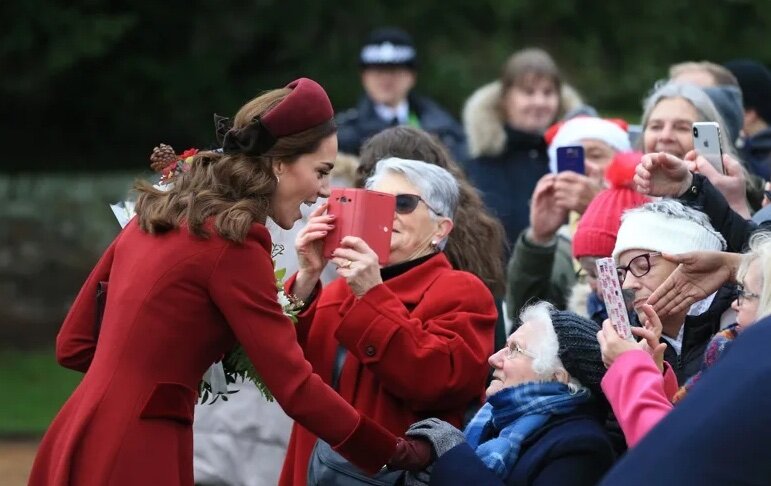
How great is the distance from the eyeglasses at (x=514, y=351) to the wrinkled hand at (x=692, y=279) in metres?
0.39

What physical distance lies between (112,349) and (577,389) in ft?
4.08

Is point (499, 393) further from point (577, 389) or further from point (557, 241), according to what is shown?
point (557, 241)

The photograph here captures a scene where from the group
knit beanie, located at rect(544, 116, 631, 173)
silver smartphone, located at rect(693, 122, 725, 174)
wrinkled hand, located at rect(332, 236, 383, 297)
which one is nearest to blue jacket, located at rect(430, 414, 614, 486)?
wrinkled hand, located at rect(332, 236, 383, 297)

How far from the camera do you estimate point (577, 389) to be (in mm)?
3855

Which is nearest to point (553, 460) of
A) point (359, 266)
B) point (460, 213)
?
point (359, 266)

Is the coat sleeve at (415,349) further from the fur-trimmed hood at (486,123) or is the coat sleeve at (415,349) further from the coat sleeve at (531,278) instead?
the fur-trimmed hood at (486,123)

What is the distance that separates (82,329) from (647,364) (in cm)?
162

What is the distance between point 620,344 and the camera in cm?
349

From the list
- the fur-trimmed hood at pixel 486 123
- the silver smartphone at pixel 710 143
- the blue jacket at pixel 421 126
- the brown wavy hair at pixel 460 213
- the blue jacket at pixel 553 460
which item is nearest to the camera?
the blue jacket at pixel 553 460

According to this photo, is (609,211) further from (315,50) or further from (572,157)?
(315,50)

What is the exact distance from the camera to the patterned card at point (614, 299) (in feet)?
11.6

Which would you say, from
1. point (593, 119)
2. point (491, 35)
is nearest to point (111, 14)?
point (491, 35)

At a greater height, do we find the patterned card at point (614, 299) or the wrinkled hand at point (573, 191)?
the patterned card at point (614, 299)

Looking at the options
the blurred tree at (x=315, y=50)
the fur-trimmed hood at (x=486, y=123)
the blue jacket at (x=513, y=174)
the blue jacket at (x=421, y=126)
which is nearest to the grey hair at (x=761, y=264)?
the blue jacket at (x=513, y=174)
